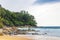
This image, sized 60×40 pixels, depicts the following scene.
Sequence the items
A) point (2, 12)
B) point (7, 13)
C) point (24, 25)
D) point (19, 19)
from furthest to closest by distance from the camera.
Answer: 1. point (24, 25)
2. point (19, 19)
3. point (7, 13)
4. point (2, 12)

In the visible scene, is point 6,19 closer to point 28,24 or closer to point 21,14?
point 21,14

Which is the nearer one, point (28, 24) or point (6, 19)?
point (6, 19)

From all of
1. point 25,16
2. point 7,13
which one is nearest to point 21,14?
point 25,16

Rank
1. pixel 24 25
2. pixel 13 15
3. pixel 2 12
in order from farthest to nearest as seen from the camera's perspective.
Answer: pixel 24 25 < pixel 13 15 < pixel 2 12

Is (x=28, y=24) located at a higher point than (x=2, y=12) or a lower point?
lower

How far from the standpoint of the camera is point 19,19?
2989cm

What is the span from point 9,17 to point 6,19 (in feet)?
5.25

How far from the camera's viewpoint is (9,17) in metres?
27.6

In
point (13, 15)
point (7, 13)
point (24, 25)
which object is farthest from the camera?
point (24, 25)

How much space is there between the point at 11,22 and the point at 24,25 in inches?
195

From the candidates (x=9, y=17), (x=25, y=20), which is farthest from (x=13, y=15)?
(x=25, y=20)

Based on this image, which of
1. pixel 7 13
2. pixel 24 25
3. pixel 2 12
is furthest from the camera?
pixel 24 25

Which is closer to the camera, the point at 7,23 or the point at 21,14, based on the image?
the point at 7,23

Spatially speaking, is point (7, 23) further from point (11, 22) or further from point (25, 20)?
point (25, 20)
